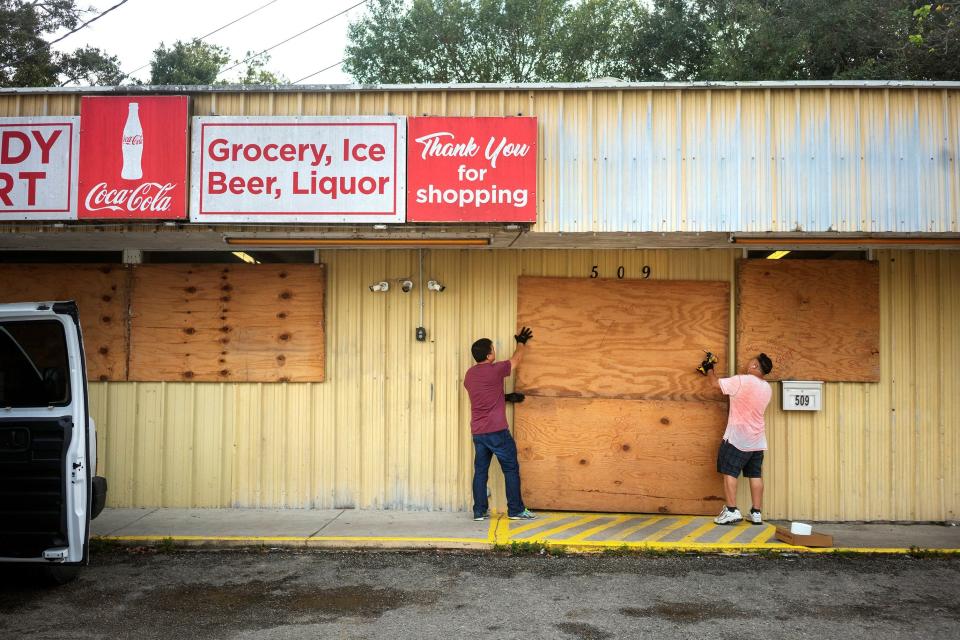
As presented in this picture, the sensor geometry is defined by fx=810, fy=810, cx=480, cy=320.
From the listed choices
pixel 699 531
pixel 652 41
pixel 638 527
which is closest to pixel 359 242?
pixel 638 527

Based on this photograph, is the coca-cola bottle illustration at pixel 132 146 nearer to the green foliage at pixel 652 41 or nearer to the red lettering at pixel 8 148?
the red lettering at pixel 8 148

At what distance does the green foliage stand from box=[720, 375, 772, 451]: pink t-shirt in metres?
11.4

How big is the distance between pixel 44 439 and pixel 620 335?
18.6 feet

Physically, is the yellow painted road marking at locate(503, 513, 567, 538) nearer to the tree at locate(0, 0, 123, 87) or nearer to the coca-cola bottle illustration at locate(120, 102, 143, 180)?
the coca-cola bottle illustration at locate(120, 102, 143, 180)

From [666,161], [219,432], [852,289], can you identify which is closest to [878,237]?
[852,289]

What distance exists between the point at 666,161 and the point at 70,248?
653 cm

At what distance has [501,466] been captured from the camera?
28.1 feet

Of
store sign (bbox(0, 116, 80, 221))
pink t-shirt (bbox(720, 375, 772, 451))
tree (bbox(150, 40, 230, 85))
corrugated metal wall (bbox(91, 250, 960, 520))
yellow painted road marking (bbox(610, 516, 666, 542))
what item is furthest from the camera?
tree (bbox(150, 40, 230, 85))

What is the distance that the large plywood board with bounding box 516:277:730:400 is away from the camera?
8945mm

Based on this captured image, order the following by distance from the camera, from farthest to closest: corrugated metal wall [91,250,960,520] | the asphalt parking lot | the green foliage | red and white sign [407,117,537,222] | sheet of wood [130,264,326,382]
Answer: the green foliage
sheet of wood [130,264,326,382]
corrugated metal wall [91,250,960,520]
red and white sign [407,117,537,222]
the asphalt parking lot

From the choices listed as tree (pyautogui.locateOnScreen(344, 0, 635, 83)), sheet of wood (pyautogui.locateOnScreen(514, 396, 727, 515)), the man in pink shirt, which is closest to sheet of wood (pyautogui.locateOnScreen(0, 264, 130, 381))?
sheet of wood (pyautogui.locateOnScreen(514, 396, 727, 515))

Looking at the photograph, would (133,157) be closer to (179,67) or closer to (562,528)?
(562,528)

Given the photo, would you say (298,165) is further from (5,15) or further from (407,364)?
(5,15)

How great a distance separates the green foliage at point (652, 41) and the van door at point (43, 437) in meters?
16.4
